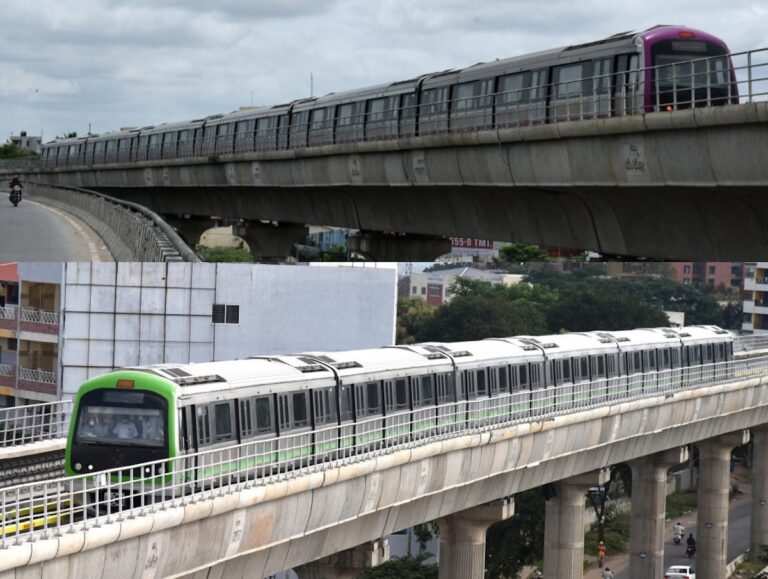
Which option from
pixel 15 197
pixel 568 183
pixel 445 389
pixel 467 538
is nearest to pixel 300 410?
pixel 445 389

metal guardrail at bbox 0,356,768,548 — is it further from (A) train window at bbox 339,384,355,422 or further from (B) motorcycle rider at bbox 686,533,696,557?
(B) motorcycle rider at bbox 686,533,696,557

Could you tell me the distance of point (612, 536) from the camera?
7725cm

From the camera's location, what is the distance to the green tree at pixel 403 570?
58281mm

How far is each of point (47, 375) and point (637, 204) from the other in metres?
26.8

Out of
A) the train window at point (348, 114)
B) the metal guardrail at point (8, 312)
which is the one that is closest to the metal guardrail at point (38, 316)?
the metal guardrail at point (8, 312)

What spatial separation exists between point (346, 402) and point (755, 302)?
253 ft

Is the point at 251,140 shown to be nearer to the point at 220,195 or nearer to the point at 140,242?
the point at 220,195

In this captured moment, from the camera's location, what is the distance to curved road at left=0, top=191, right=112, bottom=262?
4556 cm

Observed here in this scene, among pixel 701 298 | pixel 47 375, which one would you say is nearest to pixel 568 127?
pixel 47 375

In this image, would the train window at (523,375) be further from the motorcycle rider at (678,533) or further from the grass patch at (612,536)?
the motorcycle rider at (678,533)

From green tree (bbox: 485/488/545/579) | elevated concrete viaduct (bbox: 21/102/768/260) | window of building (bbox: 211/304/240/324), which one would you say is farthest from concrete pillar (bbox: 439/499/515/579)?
green tree (bbox: 485/488/545/579)

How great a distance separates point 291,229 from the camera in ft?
223

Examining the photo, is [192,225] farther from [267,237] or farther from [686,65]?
[686,65]

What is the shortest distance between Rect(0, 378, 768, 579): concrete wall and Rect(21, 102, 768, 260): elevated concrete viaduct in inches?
226
